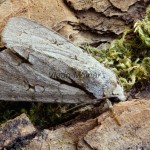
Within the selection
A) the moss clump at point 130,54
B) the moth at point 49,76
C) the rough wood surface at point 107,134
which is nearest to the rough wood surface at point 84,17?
the moss clump at point 130,54

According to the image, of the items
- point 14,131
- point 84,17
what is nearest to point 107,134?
point 14,131

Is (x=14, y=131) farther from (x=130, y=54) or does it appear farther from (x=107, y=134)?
(x=130, y=54)

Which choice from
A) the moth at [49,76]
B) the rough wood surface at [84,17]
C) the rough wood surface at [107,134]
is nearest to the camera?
the rough wood surface at [107,134]

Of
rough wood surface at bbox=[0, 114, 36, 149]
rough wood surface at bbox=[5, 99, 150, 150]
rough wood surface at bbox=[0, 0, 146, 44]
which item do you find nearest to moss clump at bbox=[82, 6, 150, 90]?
rough wood surface at bbox=[0, 0, 146, 44]

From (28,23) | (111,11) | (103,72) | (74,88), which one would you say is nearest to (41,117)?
(74,88)

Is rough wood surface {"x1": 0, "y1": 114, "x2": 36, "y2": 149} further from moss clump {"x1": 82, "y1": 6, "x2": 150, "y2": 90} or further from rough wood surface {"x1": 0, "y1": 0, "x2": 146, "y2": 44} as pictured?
rough wood surface {"x1": 0, "y1": 0, "x2": 146, "y2": 44}

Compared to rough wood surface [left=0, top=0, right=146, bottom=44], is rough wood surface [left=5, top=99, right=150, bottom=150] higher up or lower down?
lower down

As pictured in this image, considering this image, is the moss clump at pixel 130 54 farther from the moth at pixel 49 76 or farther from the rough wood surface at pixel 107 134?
the rough wood surface at pixel 107 134
